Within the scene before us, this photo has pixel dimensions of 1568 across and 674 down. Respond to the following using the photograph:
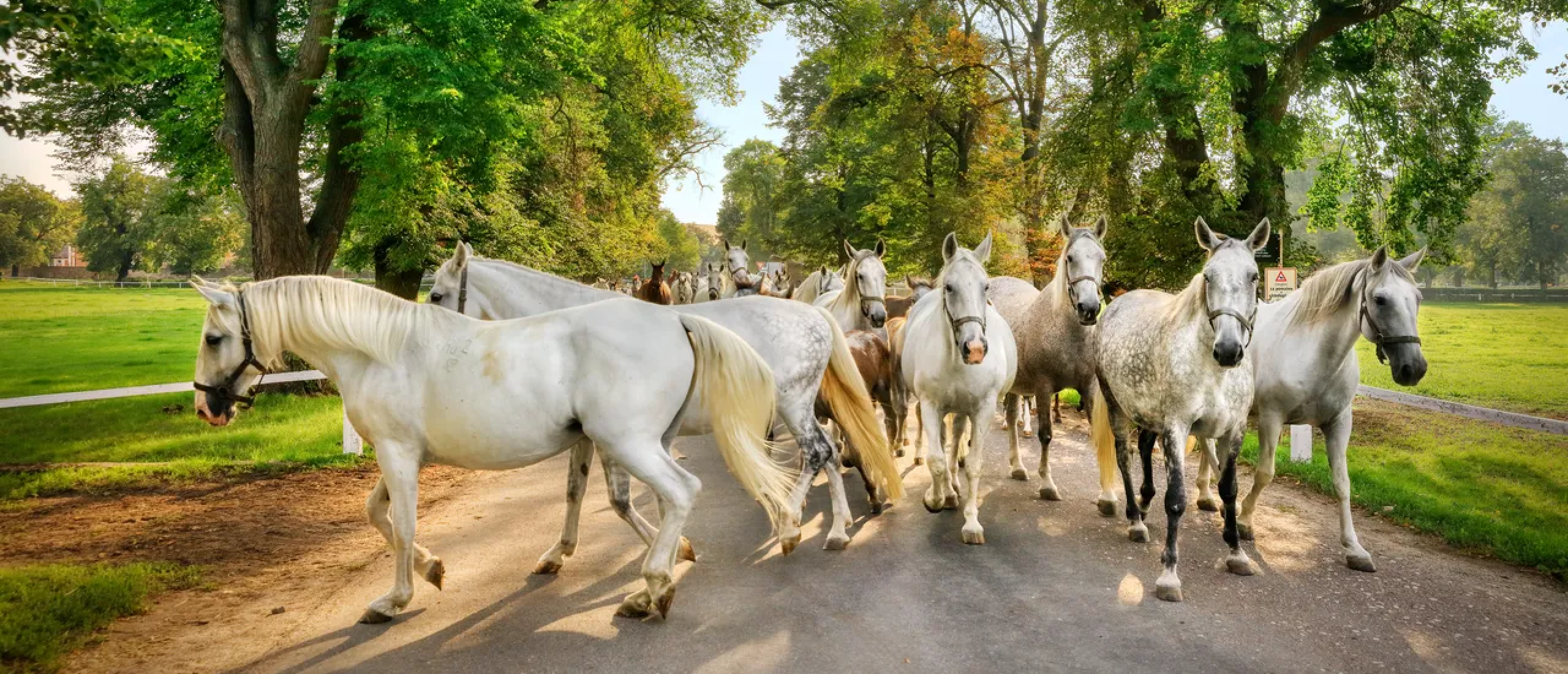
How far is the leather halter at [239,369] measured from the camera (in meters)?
4.29

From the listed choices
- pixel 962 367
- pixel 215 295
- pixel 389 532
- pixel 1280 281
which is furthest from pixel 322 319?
pixel 1280 281

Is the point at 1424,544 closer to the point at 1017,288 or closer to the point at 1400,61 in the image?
the point at 1017,288

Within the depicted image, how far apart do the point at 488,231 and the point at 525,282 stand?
12.1m

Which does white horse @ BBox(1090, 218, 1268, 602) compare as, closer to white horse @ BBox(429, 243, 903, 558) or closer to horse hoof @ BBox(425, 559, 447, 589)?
white horse @ BBox(429, 243, 903, 558)

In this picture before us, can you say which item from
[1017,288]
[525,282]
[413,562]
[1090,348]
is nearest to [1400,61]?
[1017,288]

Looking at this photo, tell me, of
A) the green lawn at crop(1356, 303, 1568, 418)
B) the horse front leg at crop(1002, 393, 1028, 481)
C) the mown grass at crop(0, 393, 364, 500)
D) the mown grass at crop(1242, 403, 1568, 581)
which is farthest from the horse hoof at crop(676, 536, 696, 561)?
the green lawn at crop(1356, 303, 1568, 418)

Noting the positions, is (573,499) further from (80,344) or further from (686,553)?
(80,344)

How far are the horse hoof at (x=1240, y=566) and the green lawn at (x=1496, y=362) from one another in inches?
314

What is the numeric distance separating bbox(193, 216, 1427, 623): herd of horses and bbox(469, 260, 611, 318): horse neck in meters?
0.02

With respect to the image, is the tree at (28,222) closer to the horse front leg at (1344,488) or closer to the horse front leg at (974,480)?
the horse front leg at (974,480)

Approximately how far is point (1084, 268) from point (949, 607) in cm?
330

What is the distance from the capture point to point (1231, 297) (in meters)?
4.69

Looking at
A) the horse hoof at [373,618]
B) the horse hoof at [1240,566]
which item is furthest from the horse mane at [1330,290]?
the horse hoof at [373,618]

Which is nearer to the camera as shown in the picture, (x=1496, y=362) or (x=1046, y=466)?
(x=1046, y=466)
